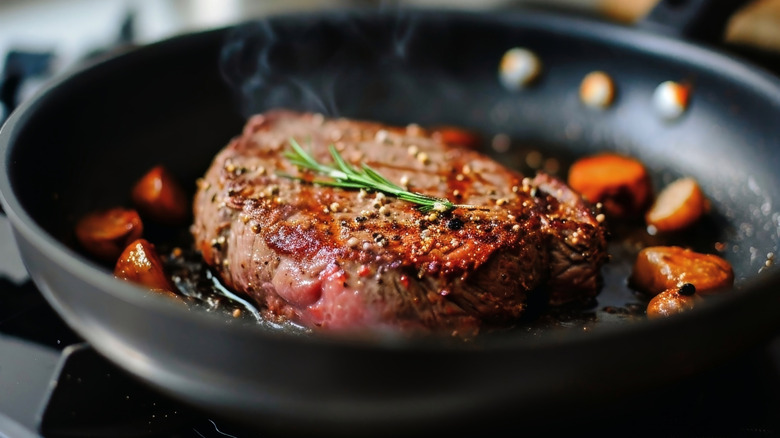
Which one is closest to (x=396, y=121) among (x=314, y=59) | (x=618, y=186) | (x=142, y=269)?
(x=314, y=59)

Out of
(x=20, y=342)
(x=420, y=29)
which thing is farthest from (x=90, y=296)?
(x=420, y=29)

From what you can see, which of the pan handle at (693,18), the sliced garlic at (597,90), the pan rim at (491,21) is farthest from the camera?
the sliced garlic at (597,90)

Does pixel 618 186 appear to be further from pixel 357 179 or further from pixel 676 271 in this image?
pixel 357 179

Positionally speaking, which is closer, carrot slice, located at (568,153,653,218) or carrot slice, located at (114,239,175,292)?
carrot slice, located at (114,239,175,292)

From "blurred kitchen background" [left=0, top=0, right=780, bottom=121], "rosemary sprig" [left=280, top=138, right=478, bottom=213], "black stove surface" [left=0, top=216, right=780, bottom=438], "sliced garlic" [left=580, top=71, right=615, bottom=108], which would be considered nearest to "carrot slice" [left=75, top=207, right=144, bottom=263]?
"black stove surface" [left=0, top=216, right=780, bottom=438]

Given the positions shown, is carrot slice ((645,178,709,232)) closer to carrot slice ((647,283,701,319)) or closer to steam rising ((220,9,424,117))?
carrot slice ((647,283,701,319))

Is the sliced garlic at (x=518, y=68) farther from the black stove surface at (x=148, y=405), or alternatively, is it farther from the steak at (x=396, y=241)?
the black stove surface at (x=148, y=405)

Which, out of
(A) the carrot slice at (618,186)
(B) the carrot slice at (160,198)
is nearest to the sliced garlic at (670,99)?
(A) the carrot slice at (618,186)
